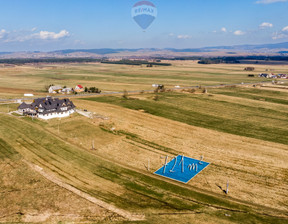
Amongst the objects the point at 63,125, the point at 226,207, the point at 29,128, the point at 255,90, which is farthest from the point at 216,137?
the point at 255,90

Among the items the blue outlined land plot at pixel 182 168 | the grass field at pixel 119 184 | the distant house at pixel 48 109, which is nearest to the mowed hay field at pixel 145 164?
the grass field at pixel 119 184

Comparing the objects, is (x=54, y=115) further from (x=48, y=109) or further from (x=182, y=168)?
(x=182, y=168)

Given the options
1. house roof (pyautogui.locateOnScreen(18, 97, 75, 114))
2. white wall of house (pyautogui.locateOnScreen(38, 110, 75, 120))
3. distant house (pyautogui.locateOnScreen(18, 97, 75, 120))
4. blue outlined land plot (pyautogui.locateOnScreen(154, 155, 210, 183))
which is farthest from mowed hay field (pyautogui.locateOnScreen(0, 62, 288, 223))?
house roof (pyautogui.locateOnScreen(18, 97, 75, 114))

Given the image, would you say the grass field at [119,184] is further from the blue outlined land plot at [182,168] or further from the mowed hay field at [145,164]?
the blue outlined land plot at [182,168]

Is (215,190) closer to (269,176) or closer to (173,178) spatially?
(173,178)

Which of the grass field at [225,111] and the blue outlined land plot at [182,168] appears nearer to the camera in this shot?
the blue outlined land plot at [182,168]

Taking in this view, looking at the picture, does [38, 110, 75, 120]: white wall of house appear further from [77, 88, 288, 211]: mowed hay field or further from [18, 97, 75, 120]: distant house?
[77, 88, 288, 211]: mowed hay field
